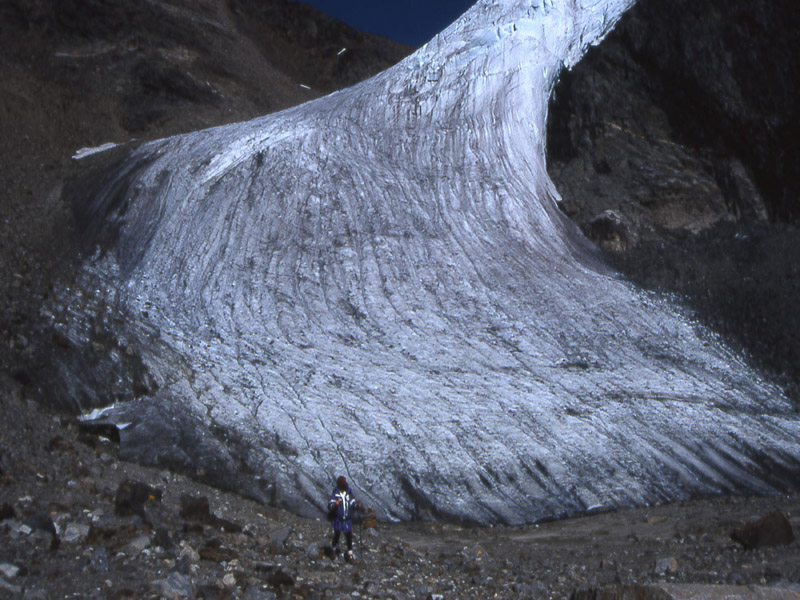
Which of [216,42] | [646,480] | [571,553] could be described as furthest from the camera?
[216,42]

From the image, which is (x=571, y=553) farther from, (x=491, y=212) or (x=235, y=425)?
(x=491, y=212)

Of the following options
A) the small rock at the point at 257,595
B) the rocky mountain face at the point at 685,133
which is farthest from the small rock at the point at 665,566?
the rocky mountain face at the point at 685,133

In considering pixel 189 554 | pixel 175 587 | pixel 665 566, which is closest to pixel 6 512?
pixel 189 554

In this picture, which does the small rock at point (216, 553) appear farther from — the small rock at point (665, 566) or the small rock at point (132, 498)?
the small rock at point (665, 566)

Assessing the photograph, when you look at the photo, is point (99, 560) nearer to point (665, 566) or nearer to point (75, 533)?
point (75, 533)

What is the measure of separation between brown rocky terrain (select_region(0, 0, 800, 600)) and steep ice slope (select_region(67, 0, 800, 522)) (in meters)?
0.50

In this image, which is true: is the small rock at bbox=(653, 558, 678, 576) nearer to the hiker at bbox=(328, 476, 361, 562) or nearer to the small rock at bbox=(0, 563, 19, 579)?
the hiker at bbox=(328, 476, 361, 562)

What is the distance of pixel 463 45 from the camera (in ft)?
43.6

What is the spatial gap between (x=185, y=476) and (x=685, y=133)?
10.4m

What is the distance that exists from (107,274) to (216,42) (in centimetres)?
1559

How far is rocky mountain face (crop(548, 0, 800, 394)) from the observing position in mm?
11719

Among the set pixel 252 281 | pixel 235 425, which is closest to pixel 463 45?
pixel 252 281

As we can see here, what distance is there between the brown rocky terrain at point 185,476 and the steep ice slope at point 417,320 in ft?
1.64

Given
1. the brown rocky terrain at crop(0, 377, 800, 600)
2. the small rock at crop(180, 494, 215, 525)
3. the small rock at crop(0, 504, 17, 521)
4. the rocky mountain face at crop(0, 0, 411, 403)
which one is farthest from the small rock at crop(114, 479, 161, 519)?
the rocky mountain face at crop(0, 0, 411, 403)
